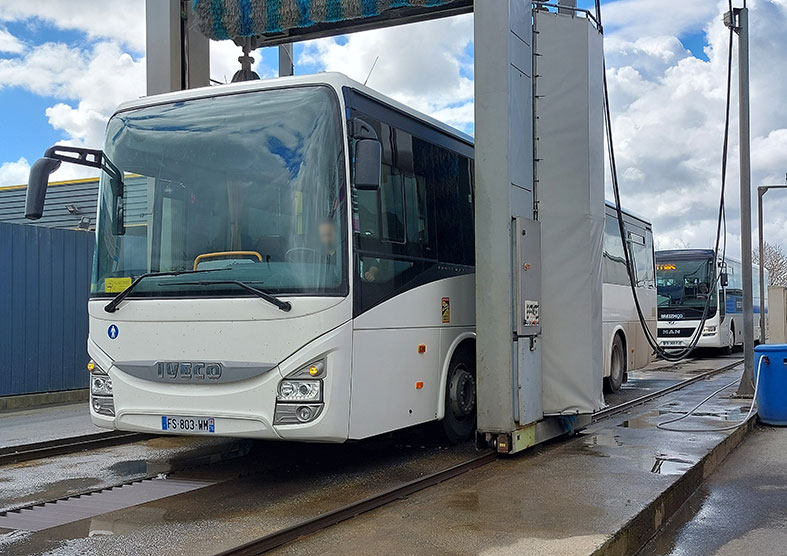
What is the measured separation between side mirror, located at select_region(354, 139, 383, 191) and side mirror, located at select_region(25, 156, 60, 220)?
8.67 feet

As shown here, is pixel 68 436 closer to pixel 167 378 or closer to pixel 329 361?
pixel 167 378

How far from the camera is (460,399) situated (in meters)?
8.58

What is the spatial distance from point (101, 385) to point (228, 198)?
196cm

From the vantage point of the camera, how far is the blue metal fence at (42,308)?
13586 mm

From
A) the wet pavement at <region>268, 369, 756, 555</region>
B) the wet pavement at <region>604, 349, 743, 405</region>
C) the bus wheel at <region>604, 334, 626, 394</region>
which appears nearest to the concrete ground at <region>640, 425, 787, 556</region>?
the wet pavement at <region>268, 369, 756, 555</region>

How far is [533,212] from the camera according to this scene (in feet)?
27.6

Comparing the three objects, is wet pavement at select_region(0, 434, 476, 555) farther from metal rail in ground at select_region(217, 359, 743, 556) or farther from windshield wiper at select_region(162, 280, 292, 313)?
windshield wiper at select_region(162, 280, 292, 313)

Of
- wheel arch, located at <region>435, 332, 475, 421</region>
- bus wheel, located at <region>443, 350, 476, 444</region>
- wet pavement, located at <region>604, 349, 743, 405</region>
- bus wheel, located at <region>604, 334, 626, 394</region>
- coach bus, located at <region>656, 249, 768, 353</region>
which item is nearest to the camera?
wheel arch, located at <region>435, 332, 475, 421</region>

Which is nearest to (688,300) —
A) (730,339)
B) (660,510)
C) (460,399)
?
(730,339)

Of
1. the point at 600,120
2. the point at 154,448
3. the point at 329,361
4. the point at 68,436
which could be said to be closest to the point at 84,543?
the point at 329,361

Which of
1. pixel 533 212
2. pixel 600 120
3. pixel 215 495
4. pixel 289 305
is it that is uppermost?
pixel 600 120

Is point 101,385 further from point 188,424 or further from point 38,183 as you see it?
point 38,183

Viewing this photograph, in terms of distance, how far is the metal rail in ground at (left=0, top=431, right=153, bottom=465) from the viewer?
27.9 feet

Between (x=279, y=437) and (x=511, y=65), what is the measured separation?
3.95m
